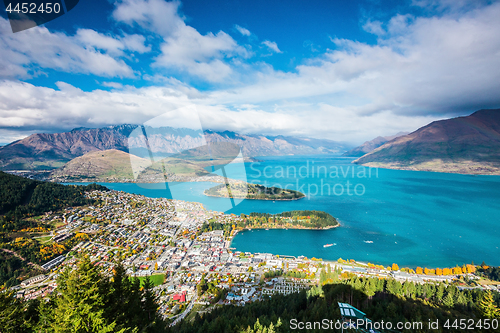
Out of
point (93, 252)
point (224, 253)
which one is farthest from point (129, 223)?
point (224, 253)

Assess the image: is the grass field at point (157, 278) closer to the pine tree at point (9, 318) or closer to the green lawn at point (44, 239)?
the green lawn at point (44, 239)

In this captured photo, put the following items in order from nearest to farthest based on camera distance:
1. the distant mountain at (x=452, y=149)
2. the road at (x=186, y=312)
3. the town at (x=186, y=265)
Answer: the road at (x=186, y=312), the town at (x=186, y=265), the distant mountain at (x=452, y=149)

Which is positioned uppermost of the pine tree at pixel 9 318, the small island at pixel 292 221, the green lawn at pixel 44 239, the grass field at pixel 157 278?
the pine tree at pixel 9 318

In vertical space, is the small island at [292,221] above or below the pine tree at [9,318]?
below

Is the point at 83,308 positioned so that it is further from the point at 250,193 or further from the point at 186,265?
the point at 250,193

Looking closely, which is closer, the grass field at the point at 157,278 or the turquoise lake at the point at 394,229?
the grass field at the point at 157,278

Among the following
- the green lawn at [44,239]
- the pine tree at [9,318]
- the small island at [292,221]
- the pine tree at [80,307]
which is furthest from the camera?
the small island at [292,221]

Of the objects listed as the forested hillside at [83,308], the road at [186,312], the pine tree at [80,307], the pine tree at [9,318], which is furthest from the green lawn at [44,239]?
the pine tree at [80,307]
